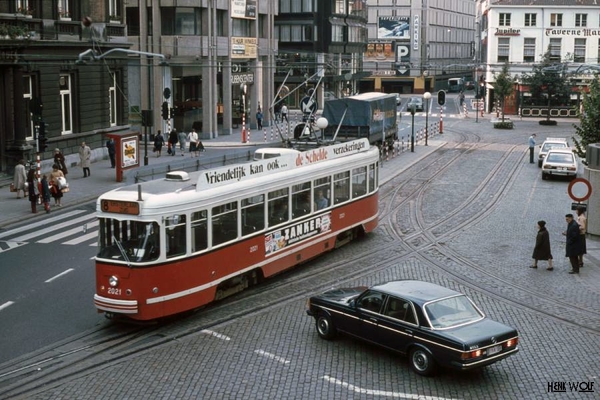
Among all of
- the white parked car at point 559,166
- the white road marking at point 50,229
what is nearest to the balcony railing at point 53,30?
the white road marking at point 50,229

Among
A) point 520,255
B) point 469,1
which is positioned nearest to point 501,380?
point 520,255

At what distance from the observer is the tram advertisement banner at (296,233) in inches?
825

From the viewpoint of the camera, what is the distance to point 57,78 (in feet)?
137

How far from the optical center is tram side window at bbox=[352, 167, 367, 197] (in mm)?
25562

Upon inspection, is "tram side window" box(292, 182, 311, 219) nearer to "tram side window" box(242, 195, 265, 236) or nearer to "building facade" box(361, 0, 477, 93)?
"tram side window" box(242, 195, 265, 236)

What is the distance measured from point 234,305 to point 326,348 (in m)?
3.42

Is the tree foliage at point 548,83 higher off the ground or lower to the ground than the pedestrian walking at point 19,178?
higher

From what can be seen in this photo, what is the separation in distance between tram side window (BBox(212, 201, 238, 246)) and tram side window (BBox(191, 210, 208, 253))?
0.30 meters

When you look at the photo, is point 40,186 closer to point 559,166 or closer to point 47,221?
point 47,221

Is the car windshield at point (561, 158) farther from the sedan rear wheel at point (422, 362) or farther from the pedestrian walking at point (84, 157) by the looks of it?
the sedan rear wheel at point (422, 362)

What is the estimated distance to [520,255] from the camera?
2556cm

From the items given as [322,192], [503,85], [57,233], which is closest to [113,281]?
[322,192]

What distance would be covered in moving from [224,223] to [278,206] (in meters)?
2.54

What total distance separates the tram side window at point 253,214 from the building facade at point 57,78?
49.0ft
